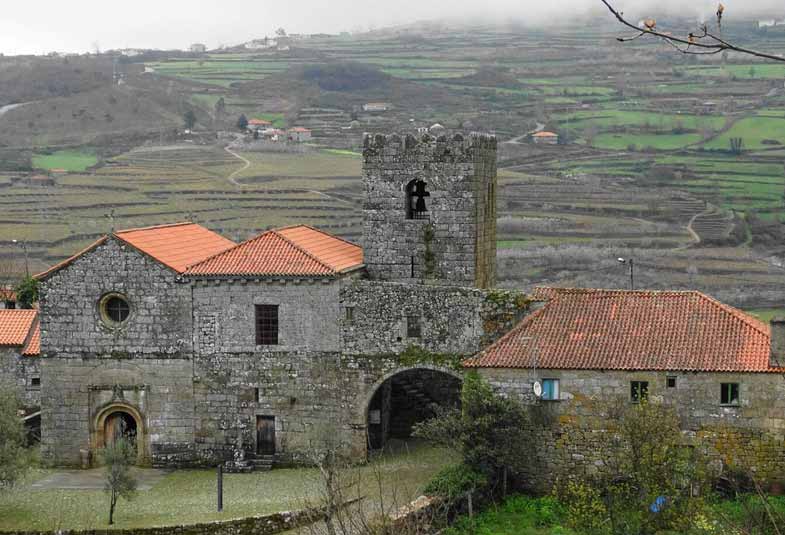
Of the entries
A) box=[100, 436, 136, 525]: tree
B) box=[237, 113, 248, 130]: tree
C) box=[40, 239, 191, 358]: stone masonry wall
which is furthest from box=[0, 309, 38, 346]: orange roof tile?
box=[237, 113, 248, 130]: tree

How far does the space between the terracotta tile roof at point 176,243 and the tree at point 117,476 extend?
498 centimetres

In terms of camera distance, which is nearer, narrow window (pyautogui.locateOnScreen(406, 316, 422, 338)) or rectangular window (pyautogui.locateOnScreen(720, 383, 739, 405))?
rectangular window (pyautogui.locateOnScreen(720, 383, 739, 405))

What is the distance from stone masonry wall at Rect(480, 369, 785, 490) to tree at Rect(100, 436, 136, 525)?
8164mm

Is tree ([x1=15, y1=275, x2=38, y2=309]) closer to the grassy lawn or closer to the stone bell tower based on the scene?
the grassy lawn

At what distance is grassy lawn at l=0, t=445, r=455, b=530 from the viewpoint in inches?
1121

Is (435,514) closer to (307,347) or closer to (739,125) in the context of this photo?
(307,347)

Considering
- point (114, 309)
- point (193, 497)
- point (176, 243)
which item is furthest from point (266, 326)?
point (193, 497)

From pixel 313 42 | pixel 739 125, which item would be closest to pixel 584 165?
pixel 739 125

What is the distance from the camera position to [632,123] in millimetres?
103312

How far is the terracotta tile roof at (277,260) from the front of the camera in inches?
1282

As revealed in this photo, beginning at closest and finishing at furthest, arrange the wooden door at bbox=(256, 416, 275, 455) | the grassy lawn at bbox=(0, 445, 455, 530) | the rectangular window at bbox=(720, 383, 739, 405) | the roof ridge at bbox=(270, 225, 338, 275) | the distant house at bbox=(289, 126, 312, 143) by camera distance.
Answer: the rectangular window at bbox=(720, 383, 739, 405) < the grassy lawn at bbox=(0, 445, 455, 530) < the roof ridge at bbox=(270, 225, 338, 275) < the wooden door at bbox=(256, 416, 275, 455) < the distant house at bbox=(289, 126, 312, 143)

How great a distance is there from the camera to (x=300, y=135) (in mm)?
102500

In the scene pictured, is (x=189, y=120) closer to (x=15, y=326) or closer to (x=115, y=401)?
(x=15, y=326)

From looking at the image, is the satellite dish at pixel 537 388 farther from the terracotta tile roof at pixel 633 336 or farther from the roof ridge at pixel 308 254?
the roof ridge at pixel 308 254
